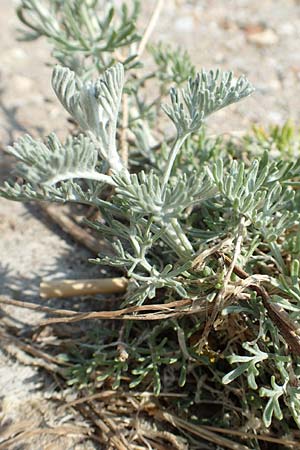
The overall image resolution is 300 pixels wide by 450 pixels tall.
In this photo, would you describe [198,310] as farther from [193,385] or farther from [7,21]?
[7,21]

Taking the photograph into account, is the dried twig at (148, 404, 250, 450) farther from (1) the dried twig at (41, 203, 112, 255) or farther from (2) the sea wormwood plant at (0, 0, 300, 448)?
(1) the dried twig at (41, 203, 112, 255)

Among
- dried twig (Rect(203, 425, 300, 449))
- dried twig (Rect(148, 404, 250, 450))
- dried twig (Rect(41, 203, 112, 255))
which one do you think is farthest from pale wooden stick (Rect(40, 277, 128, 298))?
dried twig (Rect(203, 425, 300, 449))

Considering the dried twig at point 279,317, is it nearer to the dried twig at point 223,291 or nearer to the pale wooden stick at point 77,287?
the dried twig at point 223,291

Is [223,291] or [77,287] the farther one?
[77,287]

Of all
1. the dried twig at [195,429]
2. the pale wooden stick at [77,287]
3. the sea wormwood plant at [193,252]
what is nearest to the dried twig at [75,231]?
the pale wooden stick at [77,287]

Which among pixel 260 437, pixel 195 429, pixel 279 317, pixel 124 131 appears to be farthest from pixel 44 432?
pixel 124 131

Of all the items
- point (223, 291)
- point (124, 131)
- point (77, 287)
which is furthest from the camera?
point (124, 131)

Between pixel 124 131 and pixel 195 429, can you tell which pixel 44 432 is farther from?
pixel 124 131
